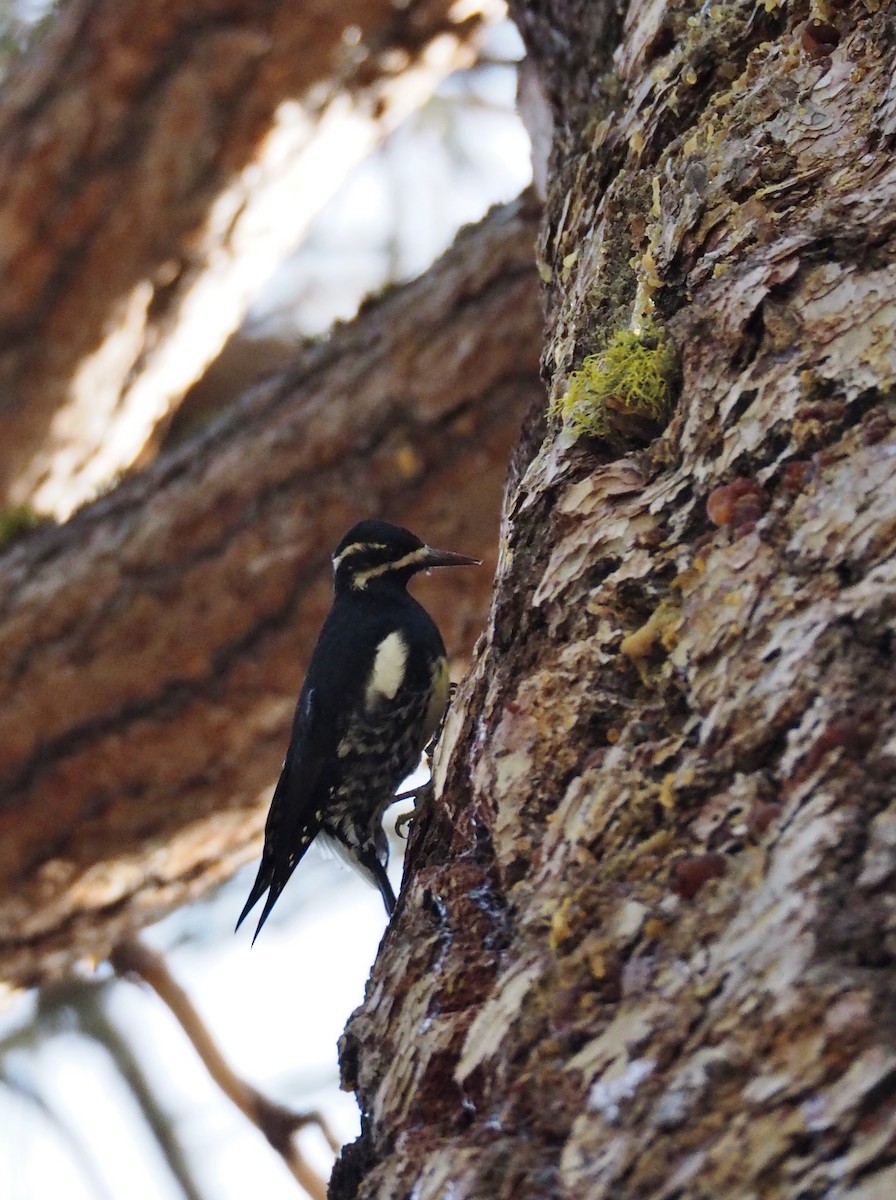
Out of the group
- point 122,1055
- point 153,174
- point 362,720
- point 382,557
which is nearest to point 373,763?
point 362,720

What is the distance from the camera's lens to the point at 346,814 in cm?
340

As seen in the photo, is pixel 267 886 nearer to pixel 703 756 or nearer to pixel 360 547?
pixel 360 547

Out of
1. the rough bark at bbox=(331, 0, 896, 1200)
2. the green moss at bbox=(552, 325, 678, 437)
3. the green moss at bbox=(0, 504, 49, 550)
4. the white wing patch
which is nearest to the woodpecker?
the white wing patch

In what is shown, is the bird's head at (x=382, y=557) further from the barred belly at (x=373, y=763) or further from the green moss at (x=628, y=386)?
the green moss at (x=628, y=386)

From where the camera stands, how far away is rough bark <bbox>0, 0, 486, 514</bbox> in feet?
13.6

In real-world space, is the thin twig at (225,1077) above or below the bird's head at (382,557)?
below

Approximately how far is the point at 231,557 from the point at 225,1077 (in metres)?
1.41

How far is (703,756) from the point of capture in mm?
1216

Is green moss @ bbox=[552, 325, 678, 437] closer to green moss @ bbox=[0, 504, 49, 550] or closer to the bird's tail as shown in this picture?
the bird's tail

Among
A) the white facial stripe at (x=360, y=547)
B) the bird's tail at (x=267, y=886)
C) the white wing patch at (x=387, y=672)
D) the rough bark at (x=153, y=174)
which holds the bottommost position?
the bird's tail at (x=267, y=886)

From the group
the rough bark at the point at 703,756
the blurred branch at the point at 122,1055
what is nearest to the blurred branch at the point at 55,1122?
the blurred branch at the point at 122,1055

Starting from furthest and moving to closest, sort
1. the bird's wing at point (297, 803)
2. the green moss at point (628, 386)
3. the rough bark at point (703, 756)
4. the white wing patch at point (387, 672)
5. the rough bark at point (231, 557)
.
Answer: the rough bark at point (231, 557)
the white wing patch at point (387, 672)
the bird's wing at point (297, 803)
the green moss at point (628, 386)
the rough bark at point (703, 756)

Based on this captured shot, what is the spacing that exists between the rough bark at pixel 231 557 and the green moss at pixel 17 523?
238 mm

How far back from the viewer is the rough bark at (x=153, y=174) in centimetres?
416
